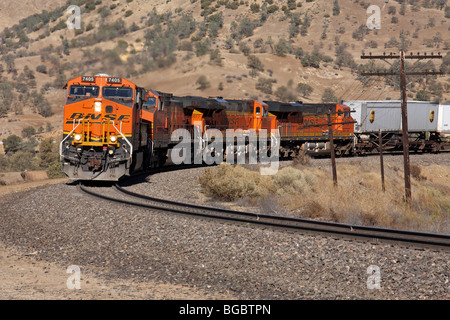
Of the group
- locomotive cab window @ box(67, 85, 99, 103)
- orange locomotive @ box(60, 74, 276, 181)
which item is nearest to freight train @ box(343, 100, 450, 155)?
orange locomotive @ box(60, 74, 276, 181)

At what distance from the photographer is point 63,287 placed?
355 inches

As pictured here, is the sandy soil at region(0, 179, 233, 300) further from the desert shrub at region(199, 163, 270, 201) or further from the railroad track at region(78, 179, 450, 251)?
the desert shrub at region(199, 163, 270, 201)

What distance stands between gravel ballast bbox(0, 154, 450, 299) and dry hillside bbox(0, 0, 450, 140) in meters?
41.5

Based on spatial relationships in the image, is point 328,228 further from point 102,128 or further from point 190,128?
point 190,128

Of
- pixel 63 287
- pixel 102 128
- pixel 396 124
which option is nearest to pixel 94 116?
pixel 102 128

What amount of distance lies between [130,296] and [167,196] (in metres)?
12.4

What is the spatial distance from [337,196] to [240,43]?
78.1 m

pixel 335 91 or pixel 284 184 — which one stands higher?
pixel 335 91


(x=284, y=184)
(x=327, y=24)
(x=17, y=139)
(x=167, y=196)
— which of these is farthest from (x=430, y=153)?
(x=327, y=24)

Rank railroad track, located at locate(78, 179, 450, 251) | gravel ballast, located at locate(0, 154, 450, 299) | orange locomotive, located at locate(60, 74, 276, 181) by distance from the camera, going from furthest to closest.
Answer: orange locomotive, located at locate(60, 74, 276, 181) → railroad track, located at locate(78, 179, 450, 251) → gravel ballast, located at locate(0, 154, 450, 299)

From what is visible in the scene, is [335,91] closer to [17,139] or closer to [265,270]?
[17,139]

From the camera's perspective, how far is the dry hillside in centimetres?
7369

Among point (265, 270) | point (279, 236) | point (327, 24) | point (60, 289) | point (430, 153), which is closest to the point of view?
point (60, 289)
